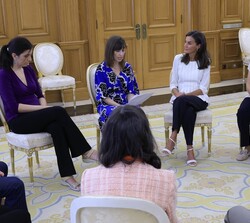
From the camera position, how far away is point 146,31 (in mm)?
6672

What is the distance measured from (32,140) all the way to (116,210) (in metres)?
1.94

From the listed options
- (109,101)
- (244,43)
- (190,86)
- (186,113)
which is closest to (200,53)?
(190,86)

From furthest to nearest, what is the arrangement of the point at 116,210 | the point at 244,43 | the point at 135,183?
the point at 244,43 < the point at 135,183 < the point at 116,210

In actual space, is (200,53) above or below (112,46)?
below

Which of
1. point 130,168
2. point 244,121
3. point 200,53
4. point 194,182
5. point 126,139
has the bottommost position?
point 194,182

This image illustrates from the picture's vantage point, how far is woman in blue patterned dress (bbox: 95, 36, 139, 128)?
356 cm

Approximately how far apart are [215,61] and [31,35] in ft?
10.6

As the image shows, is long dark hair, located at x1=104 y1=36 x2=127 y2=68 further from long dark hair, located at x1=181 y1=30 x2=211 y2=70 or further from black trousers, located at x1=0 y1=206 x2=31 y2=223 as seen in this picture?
black trousers, located at x1=0 y1=206 x2=31 y2=223

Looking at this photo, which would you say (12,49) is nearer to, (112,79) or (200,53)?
(112,79)

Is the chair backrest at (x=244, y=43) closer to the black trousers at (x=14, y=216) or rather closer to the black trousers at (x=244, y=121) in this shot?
the black trousers at (x=244, y=121)

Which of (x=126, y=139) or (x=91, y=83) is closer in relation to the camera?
(x=126, y=139)

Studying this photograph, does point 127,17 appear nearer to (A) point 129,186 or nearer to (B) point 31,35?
(B) point 31,35

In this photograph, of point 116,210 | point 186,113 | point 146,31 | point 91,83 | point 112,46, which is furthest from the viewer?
point 146,31

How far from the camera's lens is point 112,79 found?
3.62 meters
